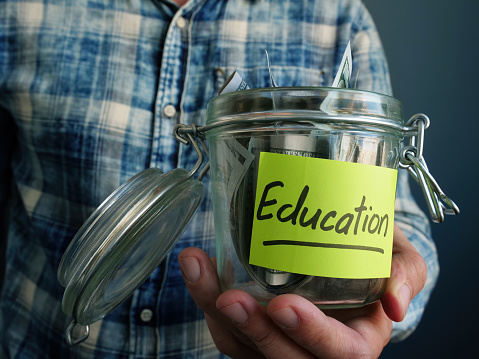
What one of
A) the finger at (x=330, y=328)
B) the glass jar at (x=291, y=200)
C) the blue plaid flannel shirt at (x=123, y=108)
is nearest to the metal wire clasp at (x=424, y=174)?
the glass jar at (x=291, y=200)

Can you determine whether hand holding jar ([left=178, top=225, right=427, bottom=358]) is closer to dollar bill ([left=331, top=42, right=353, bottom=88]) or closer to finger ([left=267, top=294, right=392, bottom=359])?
finger ([left=267, top=294, right=392, bottom=359])

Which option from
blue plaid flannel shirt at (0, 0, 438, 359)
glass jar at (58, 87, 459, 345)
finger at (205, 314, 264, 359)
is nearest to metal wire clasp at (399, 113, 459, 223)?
glass jar at (58, 87, 459, 345)

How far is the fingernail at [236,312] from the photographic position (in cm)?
30

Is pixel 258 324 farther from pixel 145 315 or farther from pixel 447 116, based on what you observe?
pixel 447 116

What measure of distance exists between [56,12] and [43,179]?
0.26 m

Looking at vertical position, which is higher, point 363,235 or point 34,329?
point 363,235

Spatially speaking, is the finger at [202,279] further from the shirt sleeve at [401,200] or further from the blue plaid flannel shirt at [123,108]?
the shirt sleeve at [401,200]

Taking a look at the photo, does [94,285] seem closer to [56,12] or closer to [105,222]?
[105,222]

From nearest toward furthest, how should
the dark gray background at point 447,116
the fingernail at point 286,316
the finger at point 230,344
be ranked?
the fingernail at point 286,316 < the finger at point 230,344 < the dark gray background at point 447,116

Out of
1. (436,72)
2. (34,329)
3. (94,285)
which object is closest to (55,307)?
(34,329)

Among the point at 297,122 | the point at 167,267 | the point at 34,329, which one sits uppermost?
the point at 297,122

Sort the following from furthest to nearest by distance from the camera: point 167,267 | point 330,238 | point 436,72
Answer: point 436,72 → point 167,267 → point 330,238

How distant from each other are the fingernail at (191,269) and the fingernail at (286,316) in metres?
0.10

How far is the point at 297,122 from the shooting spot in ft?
0.96
